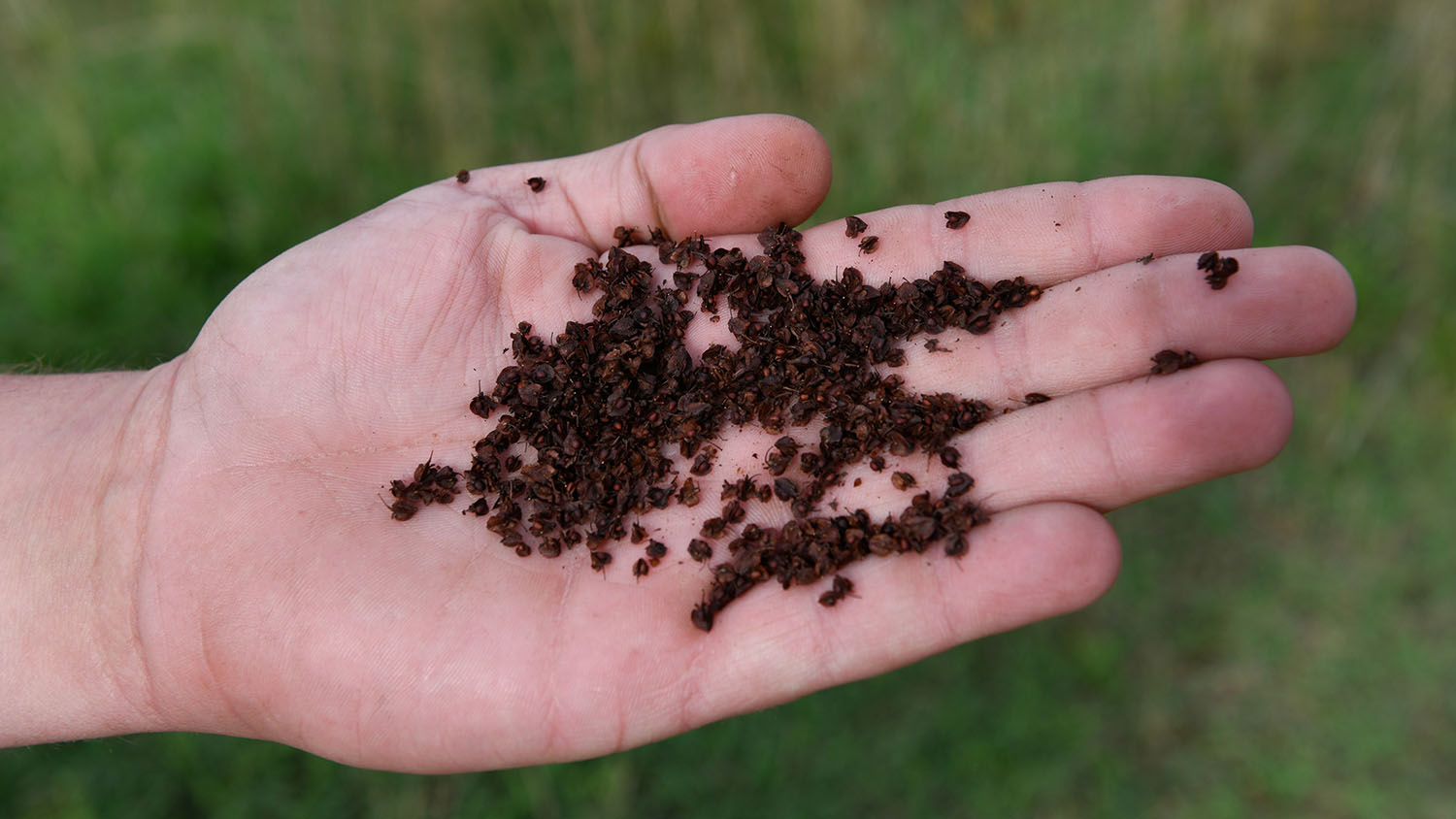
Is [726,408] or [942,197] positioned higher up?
[942,197]

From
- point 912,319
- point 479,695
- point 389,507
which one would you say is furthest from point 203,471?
point 912,319

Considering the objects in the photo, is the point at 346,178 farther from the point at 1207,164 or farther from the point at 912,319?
the point at 1207,164

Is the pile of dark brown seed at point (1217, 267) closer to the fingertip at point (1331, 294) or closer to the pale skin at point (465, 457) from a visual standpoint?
the pale skin at point (465, 457)

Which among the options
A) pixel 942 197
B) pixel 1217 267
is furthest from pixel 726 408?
pixel 942 197

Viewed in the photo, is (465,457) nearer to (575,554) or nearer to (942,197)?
(575,554)

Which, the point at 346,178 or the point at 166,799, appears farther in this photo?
the point at 346,178
